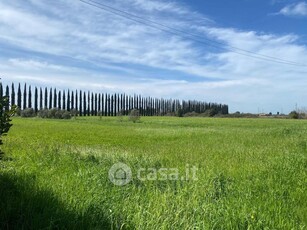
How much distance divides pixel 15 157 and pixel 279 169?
20.8ft

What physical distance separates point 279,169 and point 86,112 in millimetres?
60359

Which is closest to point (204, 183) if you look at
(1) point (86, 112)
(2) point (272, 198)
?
(2) point (272, 198)

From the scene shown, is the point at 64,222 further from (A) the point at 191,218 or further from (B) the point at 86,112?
(B) the point at 86,112

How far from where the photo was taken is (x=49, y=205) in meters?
4.59

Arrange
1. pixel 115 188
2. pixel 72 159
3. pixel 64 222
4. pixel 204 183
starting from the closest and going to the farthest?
1. pixel 64 222
2. pixel 115 188
3. pixel 204 183
4. pixel 72 159

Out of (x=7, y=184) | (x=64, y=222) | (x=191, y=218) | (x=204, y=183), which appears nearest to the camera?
(x=64, y=222)

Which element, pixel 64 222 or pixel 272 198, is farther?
pixel 272 198

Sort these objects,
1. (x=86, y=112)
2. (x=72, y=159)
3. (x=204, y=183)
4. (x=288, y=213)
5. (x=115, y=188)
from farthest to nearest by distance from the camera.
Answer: (x=86, y=112) < (x=72, y=159) < (x=204, y=183) < (x=115, y=188) < (x=288, y=213)

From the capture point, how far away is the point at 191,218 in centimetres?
450

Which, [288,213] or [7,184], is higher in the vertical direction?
[7,184]

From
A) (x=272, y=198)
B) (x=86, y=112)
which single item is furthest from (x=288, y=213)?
(x=86, y=112)

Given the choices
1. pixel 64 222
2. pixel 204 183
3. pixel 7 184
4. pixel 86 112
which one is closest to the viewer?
pixel 64 222

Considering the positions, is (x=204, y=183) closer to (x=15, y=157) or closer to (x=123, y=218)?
(x=123, y=218)

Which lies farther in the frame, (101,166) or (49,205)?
(101,166)
